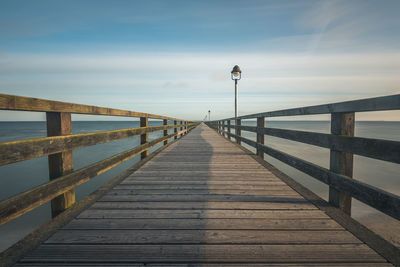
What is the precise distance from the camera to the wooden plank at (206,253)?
1305 mm

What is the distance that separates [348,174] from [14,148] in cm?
282

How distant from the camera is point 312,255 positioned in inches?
53.0

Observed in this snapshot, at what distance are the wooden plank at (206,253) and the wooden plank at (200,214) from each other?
0.40 m

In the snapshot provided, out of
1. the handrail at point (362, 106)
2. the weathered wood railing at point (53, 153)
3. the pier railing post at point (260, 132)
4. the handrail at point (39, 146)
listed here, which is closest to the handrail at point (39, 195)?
the weathered wood railing at point (53, 153)

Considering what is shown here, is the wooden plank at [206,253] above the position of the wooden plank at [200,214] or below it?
below

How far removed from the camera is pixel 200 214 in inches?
73.5

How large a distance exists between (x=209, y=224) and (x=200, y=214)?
19 centimetres

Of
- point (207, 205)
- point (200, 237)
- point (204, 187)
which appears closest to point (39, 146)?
point (200, 237)

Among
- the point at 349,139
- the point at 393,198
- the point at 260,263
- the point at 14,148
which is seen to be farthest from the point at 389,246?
the point at 14,148

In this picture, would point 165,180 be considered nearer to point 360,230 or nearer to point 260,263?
point 260,263

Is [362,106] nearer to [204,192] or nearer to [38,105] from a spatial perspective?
[204,192]

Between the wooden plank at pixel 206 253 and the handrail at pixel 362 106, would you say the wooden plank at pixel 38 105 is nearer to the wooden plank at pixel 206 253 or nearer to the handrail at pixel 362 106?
the wooden plank at pixel 206 253

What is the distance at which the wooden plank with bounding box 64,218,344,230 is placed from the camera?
165 cm

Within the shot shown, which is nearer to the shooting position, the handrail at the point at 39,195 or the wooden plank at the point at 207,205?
the handrail at the point at 39,195
